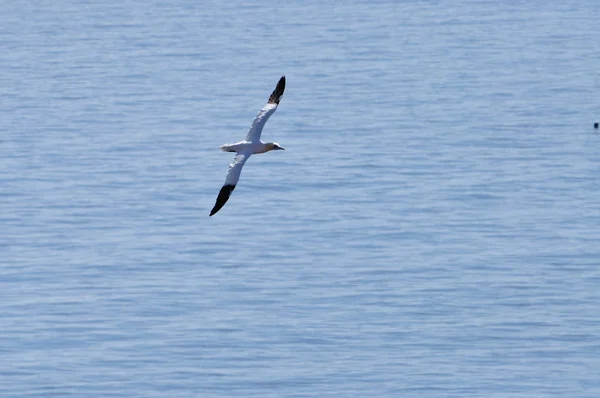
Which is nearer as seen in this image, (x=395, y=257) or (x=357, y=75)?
(x=395, y=257)

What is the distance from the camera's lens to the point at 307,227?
136 ft

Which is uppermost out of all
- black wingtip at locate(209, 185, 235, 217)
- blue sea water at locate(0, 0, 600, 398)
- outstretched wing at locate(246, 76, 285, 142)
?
outstretched wing at locate(246, 76, 285, 142)

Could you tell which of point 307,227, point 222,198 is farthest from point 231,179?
point 307,227

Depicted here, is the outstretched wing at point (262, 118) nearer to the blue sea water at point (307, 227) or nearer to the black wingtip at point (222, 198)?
the black wingtip at point (222, 198)

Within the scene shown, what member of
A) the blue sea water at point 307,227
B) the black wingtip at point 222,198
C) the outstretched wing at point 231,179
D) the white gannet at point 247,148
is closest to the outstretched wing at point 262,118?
the white gannet at point 247,148

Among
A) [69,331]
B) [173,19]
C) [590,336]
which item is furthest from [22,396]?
[173,19]

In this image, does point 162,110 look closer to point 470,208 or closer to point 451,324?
point 470,208

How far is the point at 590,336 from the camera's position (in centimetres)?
3403

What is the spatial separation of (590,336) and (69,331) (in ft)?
35.0

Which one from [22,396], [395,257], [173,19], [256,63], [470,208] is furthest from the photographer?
[173,19]

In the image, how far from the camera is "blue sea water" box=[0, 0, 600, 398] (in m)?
32.8

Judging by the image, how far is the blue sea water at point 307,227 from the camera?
32750 millimetres

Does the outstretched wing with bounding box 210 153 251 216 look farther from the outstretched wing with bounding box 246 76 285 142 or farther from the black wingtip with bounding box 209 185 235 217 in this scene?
the outstretched wing with bounding box 246 76 285 142

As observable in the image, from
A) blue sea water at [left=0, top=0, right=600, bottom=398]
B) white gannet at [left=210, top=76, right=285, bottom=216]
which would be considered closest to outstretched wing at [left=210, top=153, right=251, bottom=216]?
white gannet at [left=210, top=76, right=285, bottom=216]
